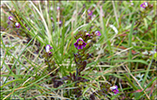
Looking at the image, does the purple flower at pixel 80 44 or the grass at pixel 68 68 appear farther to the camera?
the grass at pixel 68 68

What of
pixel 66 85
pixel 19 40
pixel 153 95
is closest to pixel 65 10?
pixel 19 40

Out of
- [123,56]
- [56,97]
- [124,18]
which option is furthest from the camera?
[124,18]

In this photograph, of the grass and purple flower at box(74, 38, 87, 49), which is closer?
purple flower at box(74, 38, 87, 49)

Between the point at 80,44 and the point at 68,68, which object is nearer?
the point at 80,44

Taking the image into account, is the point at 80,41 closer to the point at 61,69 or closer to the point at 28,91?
the point at 61,69

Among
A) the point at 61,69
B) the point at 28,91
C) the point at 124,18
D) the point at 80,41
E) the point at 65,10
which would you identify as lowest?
the point at 28,91

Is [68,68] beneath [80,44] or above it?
beneath

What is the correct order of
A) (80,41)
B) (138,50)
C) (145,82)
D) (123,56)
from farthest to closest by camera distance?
(138,50), (123,56), (145,82), (80,41)

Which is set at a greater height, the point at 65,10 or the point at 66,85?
the point at 65,10

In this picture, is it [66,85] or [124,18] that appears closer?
[66,85]

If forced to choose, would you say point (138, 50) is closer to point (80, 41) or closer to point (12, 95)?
point (80, 41)
